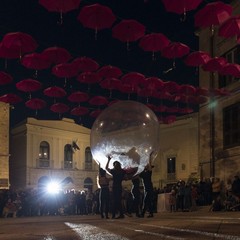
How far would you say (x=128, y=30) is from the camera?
13828 mm

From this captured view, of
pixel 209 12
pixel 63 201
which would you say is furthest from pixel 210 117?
pixel 209 12

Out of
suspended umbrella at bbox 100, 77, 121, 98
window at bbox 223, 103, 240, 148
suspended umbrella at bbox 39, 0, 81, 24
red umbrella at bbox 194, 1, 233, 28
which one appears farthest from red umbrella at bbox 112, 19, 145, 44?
window at bbox 223, 103, 240, 148

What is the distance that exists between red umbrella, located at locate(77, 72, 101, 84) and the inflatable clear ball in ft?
11.2

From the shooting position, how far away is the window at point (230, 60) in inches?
916

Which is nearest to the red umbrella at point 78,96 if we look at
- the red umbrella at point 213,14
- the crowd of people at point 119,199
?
the crowd of people at point 119,199

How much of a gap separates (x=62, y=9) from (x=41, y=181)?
108 ft

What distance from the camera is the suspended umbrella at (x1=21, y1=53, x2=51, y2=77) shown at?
15.5 meters

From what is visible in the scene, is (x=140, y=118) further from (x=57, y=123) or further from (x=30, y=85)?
(x=57, y=123)

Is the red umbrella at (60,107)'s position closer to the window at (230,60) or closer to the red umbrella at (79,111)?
the red umbrella at (79,111)

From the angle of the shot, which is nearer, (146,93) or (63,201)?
(146,93)

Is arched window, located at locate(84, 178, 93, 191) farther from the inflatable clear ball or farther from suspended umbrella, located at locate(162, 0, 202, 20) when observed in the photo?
suspended umbrella, located at locate(162, 0, 202, 20)

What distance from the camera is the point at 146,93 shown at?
66.5 feet

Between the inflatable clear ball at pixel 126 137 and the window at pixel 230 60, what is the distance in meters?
10.1

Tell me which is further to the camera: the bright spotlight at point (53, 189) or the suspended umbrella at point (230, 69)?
the bright spotlight at point (53, 189)
